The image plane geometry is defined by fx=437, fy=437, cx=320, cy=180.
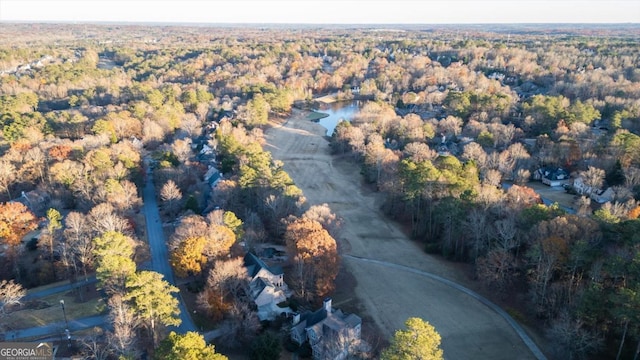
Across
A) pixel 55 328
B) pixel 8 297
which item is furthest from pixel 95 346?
pixel 8 297

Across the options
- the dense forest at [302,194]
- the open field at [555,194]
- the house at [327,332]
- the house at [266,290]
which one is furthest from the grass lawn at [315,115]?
the house at [327,332]

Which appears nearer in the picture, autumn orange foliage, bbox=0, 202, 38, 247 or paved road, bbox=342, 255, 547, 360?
paved road, bbox=342, 255, 547, 360

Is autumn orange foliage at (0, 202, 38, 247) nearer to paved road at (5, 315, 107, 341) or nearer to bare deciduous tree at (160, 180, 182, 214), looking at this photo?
paved road at (5, 315, 107, 341)

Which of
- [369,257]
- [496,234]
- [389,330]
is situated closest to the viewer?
[389,330]

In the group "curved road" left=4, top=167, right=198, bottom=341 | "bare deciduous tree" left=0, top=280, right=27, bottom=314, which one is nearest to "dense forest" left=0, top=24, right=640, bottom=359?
"curved road" left=4, top=167, right=198, bottom=341

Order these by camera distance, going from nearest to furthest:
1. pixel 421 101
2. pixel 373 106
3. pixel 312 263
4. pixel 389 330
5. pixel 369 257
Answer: pixel 389 330
pixel 312 263
pixel 369 257
pixel 373 106
pixel 421 101

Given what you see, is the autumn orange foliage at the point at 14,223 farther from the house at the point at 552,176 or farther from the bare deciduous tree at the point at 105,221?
the house at the point at 552,176

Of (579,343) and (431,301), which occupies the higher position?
(579,343)

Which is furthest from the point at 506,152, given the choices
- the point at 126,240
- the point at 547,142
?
the point at 126,240

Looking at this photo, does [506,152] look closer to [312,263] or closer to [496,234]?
[496,234]
